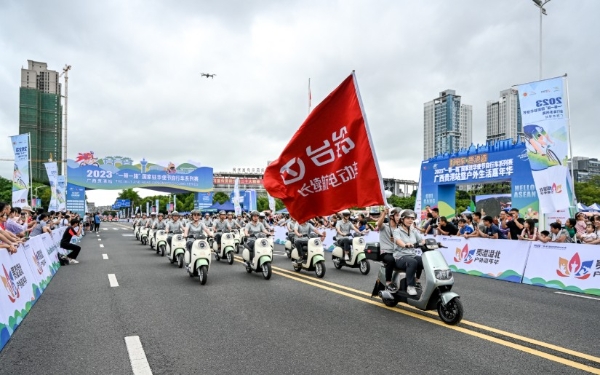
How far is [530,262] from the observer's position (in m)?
11.0

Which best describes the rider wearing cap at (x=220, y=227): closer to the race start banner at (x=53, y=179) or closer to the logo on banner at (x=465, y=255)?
the logo on banner at (x=465, y=255)

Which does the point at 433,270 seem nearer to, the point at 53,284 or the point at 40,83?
the point at 53,284

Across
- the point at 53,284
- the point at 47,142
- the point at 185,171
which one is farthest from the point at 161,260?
the point at 47,142

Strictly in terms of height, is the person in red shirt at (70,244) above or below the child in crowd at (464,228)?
below

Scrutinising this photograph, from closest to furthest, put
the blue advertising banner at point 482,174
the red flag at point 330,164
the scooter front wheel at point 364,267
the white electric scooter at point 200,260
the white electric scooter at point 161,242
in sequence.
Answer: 1. the red flag at point 330,164
2. the white electric scooter at point 200,260
3. the scooter front wheel at point 364,267
4. the white electric scooter at point 161,242
5. the blue advertising banner at point 482,174

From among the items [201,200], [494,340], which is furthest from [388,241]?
[201,200]

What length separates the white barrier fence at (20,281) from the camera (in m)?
5.93

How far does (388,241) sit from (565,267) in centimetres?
525

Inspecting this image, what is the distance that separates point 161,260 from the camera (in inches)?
618

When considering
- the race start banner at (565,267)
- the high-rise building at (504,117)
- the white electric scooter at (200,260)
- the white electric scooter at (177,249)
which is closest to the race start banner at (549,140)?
the race start banner at (565,267)

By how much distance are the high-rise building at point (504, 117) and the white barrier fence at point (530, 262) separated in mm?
45088

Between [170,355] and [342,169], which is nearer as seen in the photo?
[170,355]

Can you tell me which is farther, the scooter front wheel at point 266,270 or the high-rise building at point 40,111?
the high-rise building at point 40,111

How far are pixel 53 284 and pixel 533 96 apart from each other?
13.7 meters
